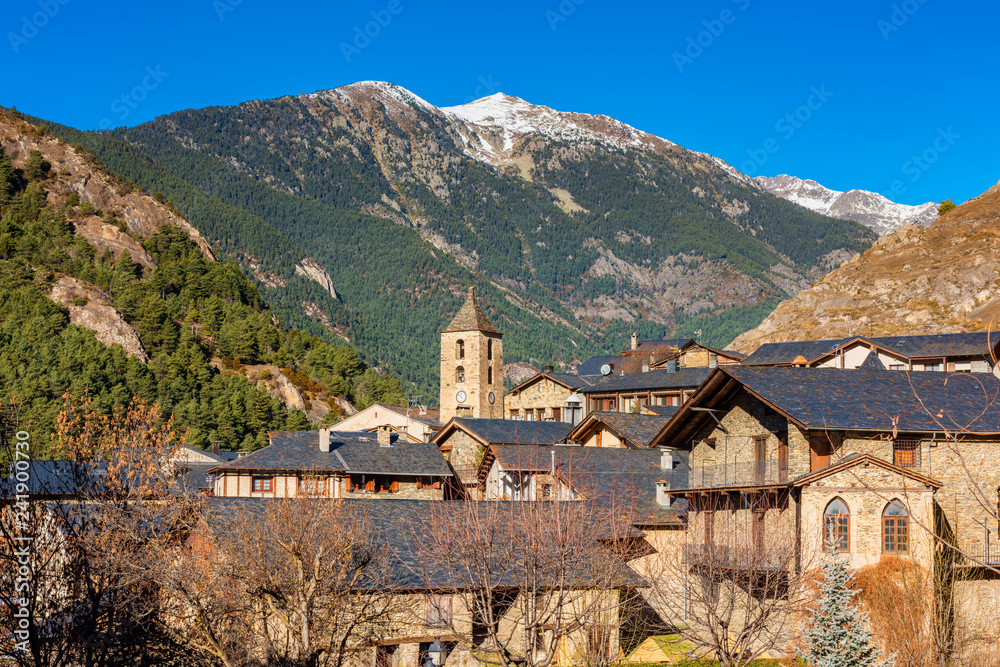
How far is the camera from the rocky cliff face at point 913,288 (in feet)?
372

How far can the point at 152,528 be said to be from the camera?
30.2 m

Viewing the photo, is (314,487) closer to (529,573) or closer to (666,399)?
(529,573)

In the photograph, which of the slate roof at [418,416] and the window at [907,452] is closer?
the window at [907,452]

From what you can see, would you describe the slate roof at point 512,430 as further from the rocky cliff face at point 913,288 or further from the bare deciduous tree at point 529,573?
the rocky cliff face at point 913,288

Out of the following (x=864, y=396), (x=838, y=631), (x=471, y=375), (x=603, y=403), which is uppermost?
(x=471, y=375)

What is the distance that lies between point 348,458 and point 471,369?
36.0 metres

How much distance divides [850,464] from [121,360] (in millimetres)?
105797

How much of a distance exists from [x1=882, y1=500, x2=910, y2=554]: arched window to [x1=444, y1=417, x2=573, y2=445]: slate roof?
32605 millimetres

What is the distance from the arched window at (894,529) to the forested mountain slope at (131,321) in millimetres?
76931

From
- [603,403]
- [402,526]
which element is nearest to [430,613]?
[402,526]

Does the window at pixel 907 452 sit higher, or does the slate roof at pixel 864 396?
the slate roof at pixel 864 396

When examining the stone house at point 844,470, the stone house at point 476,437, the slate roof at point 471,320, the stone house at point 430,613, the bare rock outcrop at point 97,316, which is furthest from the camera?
the bare rock outcrop at point 97,316

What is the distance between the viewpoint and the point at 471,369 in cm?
10088

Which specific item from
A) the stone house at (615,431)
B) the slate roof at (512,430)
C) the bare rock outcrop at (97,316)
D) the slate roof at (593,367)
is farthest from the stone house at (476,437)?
the bare rock outcrop at (97,316)
